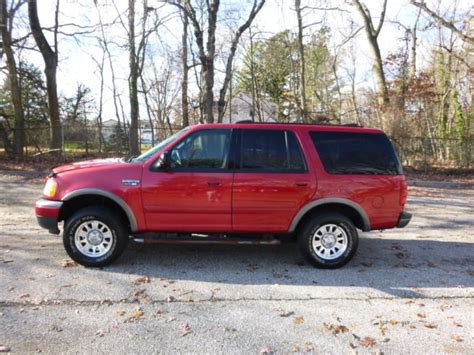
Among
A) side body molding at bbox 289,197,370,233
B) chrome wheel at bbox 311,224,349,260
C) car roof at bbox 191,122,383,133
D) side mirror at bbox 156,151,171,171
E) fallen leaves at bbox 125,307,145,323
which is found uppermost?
car roof at bbox 191,122,383,133

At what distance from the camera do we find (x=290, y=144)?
16.3ft

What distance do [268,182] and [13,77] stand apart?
673 inches

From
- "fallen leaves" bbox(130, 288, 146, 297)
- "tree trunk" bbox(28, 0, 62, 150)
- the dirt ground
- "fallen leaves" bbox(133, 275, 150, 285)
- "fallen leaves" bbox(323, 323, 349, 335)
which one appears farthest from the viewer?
"tree trunk" bbox(28, 0, 62, 150)

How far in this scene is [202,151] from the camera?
4.87 m

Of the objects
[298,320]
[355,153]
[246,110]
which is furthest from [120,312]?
[246,110]

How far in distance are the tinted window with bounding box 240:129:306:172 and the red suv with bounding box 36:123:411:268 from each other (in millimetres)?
14

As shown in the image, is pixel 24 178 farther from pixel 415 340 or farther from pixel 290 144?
pixel 415 340

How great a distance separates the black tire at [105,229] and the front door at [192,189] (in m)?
0.40

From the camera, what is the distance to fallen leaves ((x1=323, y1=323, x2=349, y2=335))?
134 inches

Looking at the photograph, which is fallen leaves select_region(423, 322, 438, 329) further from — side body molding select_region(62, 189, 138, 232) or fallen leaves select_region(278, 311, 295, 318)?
side body molding select_region(62, 189, 138, 232)

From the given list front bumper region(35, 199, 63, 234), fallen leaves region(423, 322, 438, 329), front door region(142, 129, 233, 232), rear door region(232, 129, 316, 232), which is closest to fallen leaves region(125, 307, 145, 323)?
front door region(142, 129, 233, 232)

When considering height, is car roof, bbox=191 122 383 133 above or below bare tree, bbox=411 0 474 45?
below

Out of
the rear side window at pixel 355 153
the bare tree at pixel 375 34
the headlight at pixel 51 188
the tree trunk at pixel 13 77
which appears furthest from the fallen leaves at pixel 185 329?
the bare tree at pixel 375 34

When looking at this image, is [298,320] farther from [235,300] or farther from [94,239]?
[94,239]
